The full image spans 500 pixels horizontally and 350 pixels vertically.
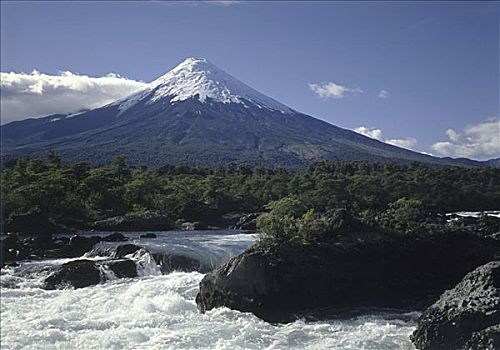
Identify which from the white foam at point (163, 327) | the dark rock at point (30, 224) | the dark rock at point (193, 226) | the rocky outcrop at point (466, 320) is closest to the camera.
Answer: the rocky outcrop at point (466, 320)

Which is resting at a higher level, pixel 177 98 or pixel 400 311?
pixel 177 98

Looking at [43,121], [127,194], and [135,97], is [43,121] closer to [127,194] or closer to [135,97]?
[135,97]

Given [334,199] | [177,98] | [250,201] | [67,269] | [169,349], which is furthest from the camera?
[177,98]

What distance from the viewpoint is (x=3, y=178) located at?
24.2 metres

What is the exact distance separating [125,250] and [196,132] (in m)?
63.4

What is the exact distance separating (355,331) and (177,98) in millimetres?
82963

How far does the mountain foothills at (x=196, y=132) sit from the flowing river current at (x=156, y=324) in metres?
47.4

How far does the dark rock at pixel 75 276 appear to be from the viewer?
1187cm

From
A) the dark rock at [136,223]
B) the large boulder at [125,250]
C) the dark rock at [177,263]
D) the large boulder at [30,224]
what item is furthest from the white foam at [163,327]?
the dark rock at [136,223]

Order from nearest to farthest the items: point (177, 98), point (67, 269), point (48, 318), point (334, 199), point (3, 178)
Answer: point (48, 318)
point (67, 269)
point (3, 178)
point (334, 199)
point (177, 98)

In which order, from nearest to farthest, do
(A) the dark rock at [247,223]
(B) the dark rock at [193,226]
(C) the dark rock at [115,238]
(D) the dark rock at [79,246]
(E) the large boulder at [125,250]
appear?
(E) the large boulder at [125,250] < (D) the dark rock at [79,246] < (C) the dark rock at [115,238] < (A) the dark rock at [247,223] < (B) the dark rock at [193,226]

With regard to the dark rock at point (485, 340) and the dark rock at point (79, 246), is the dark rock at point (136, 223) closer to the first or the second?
the dark rock at point (79, 246)

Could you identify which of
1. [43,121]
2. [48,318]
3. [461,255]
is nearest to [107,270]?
[48,318]

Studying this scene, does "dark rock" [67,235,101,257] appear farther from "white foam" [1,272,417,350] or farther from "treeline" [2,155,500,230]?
"white foam" [1,272,417,350]
